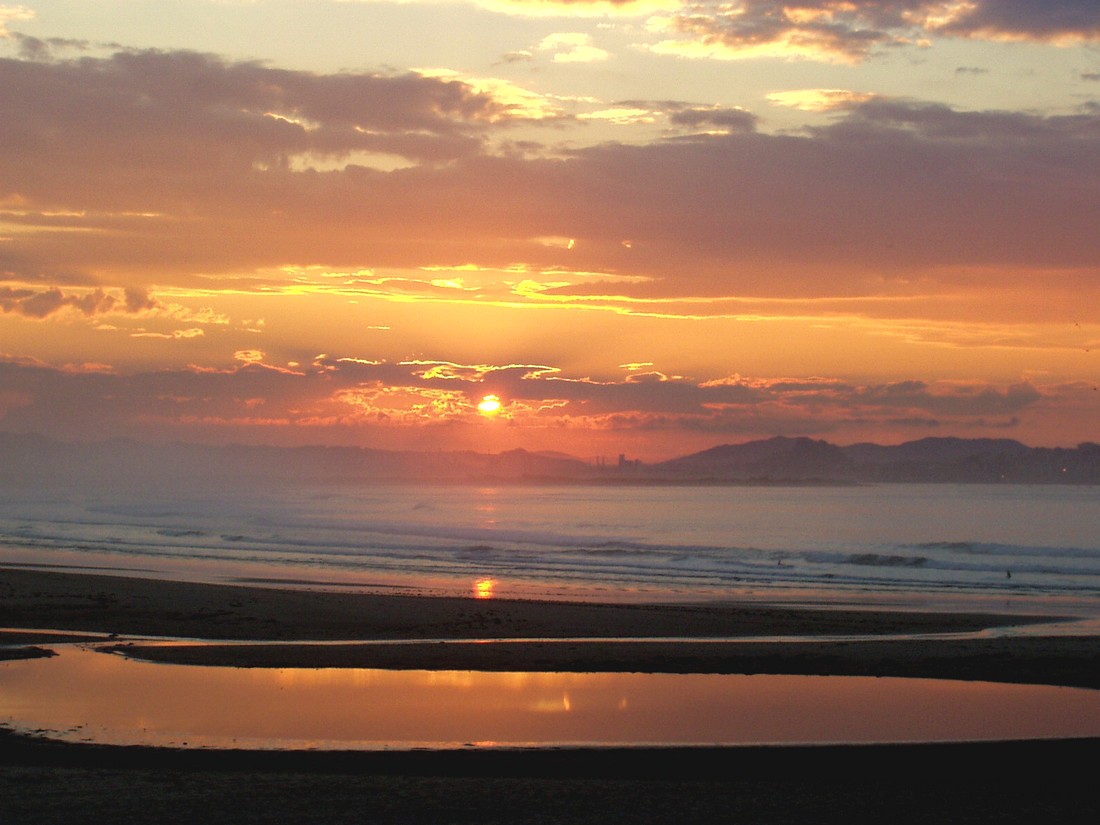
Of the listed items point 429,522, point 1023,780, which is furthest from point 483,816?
point 429,522

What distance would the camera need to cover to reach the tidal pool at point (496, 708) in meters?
12.1

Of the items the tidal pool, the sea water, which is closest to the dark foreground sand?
the tidal pool

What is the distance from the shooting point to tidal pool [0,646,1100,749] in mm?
12055

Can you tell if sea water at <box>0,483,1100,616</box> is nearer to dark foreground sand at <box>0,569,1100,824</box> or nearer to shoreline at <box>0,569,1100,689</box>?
shoreline at <box>0,569,1100,689</box>

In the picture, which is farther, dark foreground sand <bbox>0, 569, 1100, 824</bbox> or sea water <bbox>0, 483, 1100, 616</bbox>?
sea water <bbox>0, 483, 1100, 616</bbox>

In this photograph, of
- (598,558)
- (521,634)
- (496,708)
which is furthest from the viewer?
(598,558)

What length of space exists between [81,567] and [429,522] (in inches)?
2090

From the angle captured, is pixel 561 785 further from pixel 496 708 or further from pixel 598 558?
pixel 598 558

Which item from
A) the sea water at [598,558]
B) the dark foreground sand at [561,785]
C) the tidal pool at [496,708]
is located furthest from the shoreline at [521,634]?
the sea water at [598,558]

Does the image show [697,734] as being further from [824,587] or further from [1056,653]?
[824,587]

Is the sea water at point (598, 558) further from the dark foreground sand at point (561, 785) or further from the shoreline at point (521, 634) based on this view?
the dark foreground sand at point (561, 785)

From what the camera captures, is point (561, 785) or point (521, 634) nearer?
point (561, 785)

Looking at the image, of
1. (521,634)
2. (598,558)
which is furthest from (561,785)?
(598,558)

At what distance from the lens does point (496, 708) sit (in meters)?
13.7
